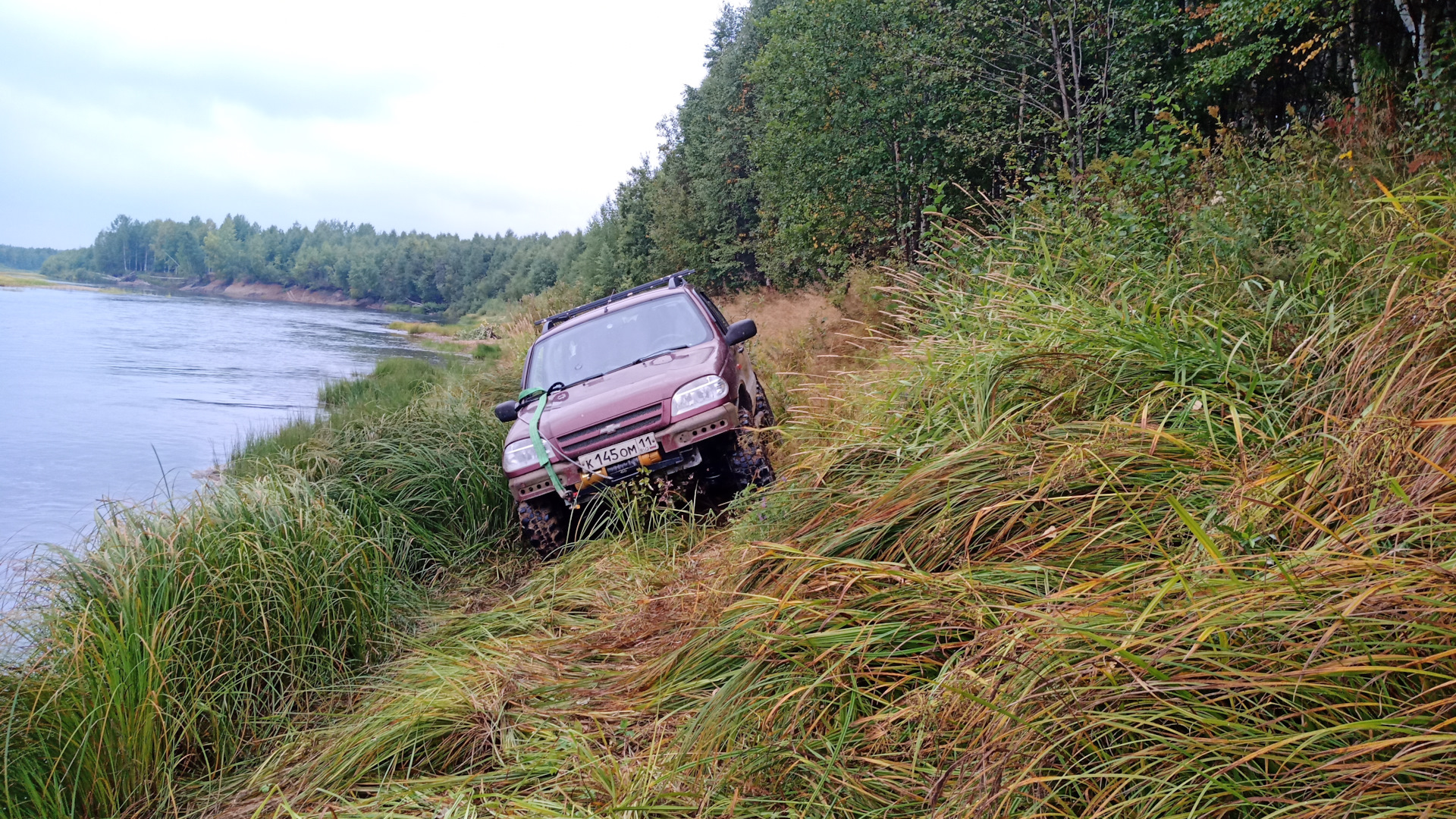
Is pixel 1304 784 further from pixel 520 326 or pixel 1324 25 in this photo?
pixel 520 326

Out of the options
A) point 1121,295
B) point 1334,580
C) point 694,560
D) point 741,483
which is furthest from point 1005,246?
point 1334,580

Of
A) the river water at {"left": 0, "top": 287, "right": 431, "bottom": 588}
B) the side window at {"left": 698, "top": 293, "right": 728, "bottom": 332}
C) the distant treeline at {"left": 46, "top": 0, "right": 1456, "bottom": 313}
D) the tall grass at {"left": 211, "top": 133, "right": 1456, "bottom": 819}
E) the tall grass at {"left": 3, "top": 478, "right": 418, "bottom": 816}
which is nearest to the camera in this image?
the tall grass at {"left": 211, "top": 133, "right": 1456, "bottom": 819}

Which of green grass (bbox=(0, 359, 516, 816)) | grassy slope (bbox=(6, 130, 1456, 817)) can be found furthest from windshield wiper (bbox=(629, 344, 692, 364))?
green grass (bbox=(0, 359, 516, 816))

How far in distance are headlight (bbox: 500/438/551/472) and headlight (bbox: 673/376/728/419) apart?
91 centimetres

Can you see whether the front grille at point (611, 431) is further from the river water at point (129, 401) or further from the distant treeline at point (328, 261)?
the distant treeline at point (328, 261)

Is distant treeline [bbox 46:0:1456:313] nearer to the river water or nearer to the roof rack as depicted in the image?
the roof rack

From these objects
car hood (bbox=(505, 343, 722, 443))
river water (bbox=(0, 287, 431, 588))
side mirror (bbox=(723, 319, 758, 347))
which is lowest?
river water (bbox=(0, 287, 431, 588))

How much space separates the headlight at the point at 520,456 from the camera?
19.4ft

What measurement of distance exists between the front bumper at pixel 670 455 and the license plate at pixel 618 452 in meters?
0.03

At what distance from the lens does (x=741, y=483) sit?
18.8 ft

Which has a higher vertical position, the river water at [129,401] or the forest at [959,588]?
the forest at [959,588]

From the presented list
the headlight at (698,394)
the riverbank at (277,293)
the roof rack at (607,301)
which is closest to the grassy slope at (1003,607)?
the headlight at (698,394)

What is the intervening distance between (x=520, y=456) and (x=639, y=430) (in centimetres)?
85

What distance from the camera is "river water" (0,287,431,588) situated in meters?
10.8
